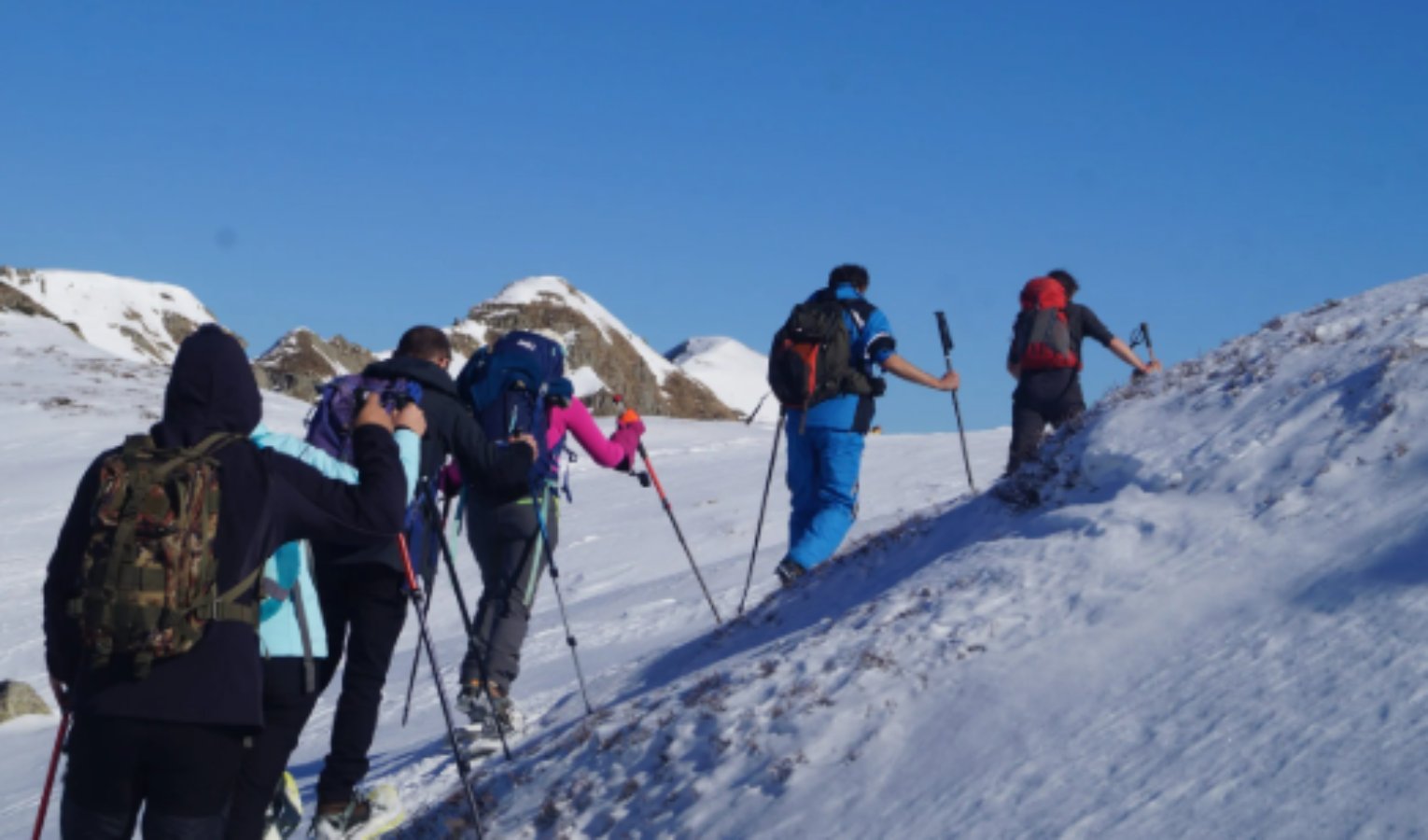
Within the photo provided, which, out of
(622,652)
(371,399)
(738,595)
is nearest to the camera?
(371,399)

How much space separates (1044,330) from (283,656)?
6536mm

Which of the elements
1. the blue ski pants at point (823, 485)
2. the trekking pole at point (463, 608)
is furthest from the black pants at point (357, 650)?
the blue ski pants at point (823, 485)

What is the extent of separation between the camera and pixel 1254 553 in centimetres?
502

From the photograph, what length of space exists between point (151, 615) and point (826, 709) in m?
2.39

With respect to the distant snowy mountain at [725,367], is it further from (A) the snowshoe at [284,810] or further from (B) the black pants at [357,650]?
(A) the snowshoe at [284,810]

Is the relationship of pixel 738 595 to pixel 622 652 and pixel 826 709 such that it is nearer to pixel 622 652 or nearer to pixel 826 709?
pixel 622 652

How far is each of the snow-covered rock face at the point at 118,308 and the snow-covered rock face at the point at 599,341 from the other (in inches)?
964

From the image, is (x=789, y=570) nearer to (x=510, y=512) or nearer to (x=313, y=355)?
(x=510, y=512)

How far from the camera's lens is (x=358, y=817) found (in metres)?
5.90

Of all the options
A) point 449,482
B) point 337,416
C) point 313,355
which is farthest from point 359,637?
point 313,355

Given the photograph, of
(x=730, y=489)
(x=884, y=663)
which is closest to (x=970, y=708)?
(x=884, y=663)

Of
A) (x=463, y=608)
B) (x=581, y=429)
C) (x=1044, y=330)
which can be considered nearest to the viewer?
(x=463, y=608)

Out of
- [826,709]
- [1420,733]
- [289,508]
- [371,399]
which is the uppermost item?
[371,399]

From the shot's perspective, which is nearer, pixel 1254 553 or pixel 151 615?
pixel 151 615
